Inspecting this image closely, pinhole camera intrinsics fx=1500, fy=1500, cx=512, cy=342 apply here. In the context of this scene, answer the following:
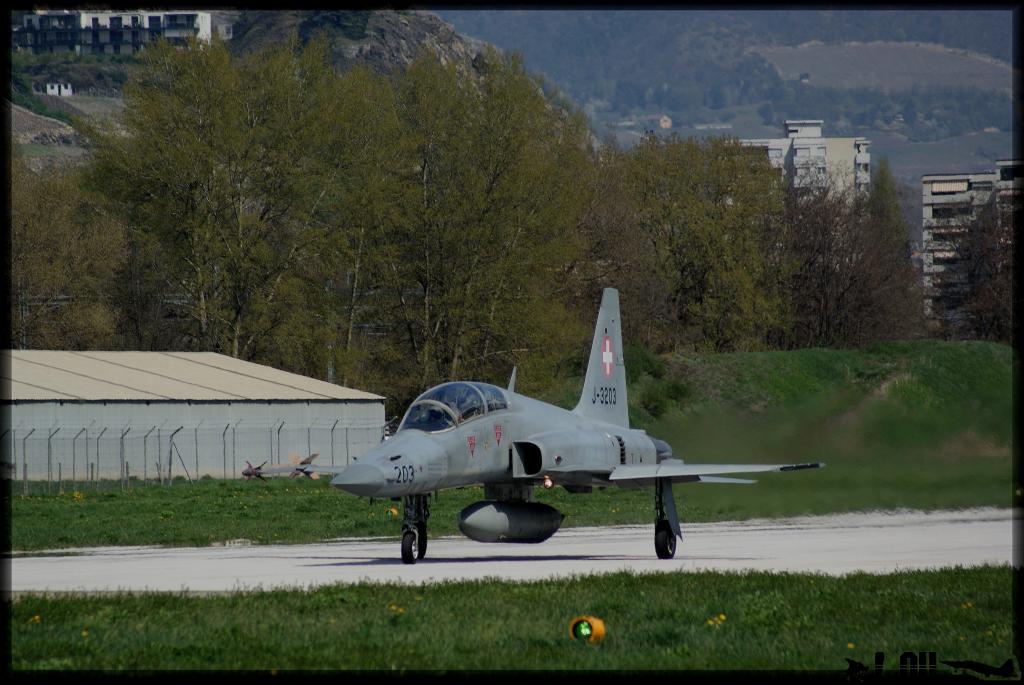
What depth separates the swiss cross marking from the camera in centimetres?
2672

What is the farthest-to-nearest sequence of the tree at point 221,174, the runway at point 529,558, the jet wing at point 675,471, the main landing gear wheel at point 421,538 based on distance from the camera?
1. the tree at point 221,174
2. the jet wing at point 675,471
3. the main landing gear wheel at point 421,538
4. the runway at point 529,558

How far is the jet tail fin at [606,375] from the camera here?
26266 mm

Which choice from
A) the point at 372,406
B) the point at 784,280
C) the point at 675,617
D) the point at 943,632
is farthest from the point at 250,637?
the point at 784,280

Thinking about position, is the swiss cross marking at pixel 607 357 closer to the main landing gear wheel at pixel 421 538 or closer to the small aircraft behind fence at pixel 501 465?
the small aircraft behind fence at pixel 501 465

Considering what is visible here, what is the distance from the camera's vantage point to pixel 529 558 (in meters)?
23.2

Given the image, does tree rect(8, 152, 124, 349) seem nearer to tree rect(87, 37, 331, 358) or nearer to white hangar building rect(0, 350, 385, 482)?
tree rect(87, 37, 331, 358)

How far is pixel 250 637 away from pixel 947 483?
2446 cm

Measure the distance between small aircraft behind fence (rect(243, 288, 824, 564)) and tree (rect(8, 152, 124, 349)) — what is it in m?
44.2

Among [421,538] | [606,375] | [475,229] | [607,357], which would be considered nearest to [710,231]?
[475,229]

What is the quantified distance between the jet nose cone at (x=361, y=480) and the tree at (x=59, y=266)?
46.9m

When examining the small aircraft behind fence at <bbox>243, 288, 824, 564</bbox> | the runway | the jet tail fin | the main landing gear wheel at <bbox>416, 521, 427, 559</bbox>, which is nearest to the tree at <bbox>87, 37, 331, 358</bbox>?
the runway

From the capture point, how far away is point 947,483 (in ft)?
112

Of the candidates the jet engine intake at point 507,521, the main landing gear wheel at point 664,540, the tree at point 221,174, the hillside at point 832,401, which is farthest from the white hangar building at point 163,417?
the main landing gear wheel at point 664,540

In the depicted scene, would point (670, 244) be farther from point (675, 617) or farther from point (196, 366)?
point (675, 617)
